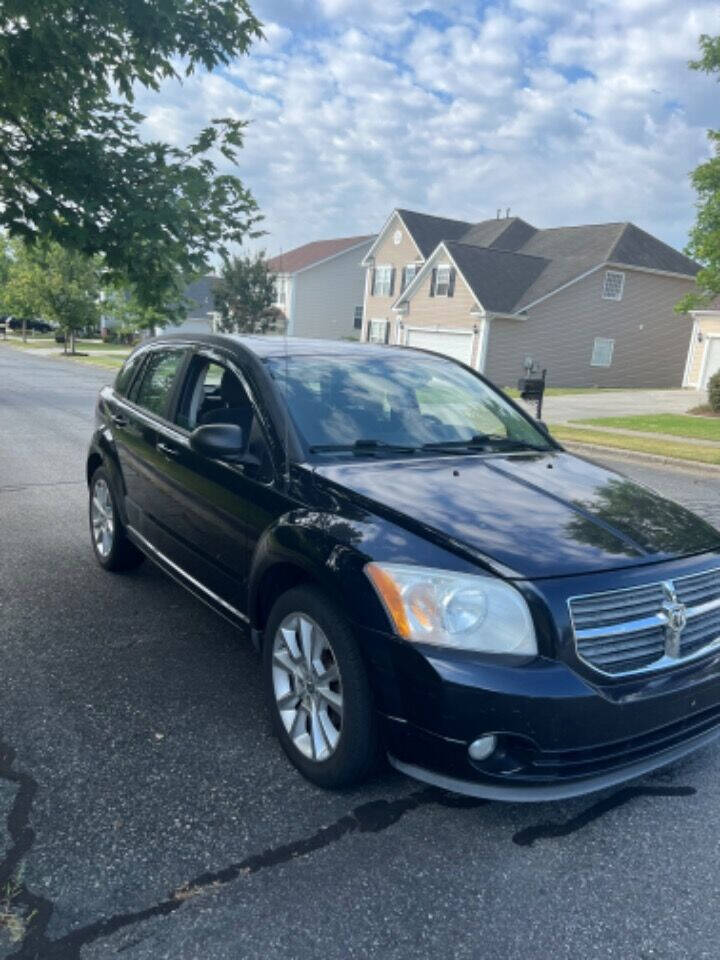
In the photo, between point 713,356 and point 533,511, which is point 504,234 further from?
point 533,511

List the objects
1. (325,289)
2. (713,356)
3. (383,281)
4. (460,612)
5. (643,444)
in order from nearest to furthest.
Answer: (460,612) → (643,444) → (713,356) → (383,281) → (325,289)

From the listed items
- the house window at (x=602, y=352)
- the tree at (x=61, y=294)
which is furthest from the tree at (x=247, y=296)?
the house window at (x=602, y=352)

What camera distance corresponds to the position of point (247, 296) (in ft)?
153

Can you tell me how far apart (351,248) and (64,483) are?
45.3m

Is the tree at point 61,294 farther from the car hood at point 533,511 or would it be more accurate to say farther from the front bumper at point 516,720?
the front bumper at point 516,720

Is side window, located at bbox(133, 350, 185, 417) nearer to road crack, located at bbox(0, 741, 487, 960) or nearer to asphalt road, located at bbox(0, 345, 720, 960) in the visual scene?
asphalt road, located at bbox(0, 345, 720, 960)

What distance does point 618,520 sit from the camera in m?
2.95

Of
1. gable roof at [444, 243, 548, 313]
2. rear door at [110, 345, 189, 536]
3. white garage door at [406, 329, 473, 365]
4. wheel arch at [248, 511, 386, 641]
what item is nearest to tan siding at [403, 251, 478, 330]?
white garage door at [406, 329, 473, 365]

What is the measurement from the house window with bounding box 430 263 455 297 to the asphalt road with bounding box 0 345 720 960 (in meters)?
31.8

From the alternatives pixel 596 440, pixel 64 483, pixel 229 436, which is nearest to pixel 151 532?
pixel 229 436

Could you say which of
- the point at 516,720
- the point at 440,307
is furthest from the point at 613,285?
the point at 516,720

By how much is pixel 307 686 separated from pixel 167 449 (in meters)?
1.84

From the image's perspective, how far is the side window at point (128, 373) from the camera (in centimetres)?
511

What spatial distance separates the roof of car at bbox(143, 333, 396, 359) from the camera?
3.96 m
